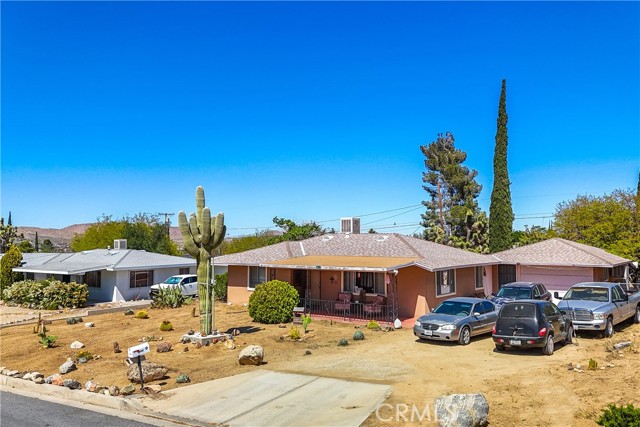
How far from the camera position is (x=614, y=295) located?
1902 cm

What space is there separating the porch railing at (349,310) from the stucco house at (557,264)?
9.70m

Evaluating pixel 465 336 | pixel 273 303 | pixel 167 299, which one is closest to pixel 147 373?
pixel 273 303

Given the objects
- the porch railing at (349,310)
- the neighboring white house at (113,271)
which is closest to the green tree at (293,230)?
the neighboring white house at (113,271)

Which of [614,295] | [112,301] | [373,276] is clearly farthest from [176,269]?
[614,295]

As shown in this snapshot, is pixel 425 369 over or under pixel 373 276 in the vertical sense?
under

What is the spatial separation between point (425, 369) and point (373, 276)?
37.4 ft

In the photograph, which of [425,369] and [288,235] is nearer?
[425,369]

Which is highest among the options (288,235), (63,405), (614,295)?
(288,235)

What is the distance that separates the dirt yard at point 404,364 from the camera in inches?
412

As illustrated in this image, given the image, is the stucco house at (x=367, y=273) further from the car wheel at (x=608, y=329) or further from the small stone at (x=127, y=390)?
the small stone at (x=127, y=390)

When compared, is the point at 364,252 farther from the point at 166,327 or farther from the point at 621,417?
Answer: the point at 621,417

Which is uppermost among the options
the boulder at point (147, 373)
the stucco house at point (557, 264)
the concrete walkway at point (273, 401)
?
the stucco house at point (557, 264)

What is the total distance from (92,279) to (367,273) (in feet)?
69.1

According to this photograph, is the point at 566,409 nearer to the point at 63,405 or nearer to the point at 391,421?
the point at 391,421
